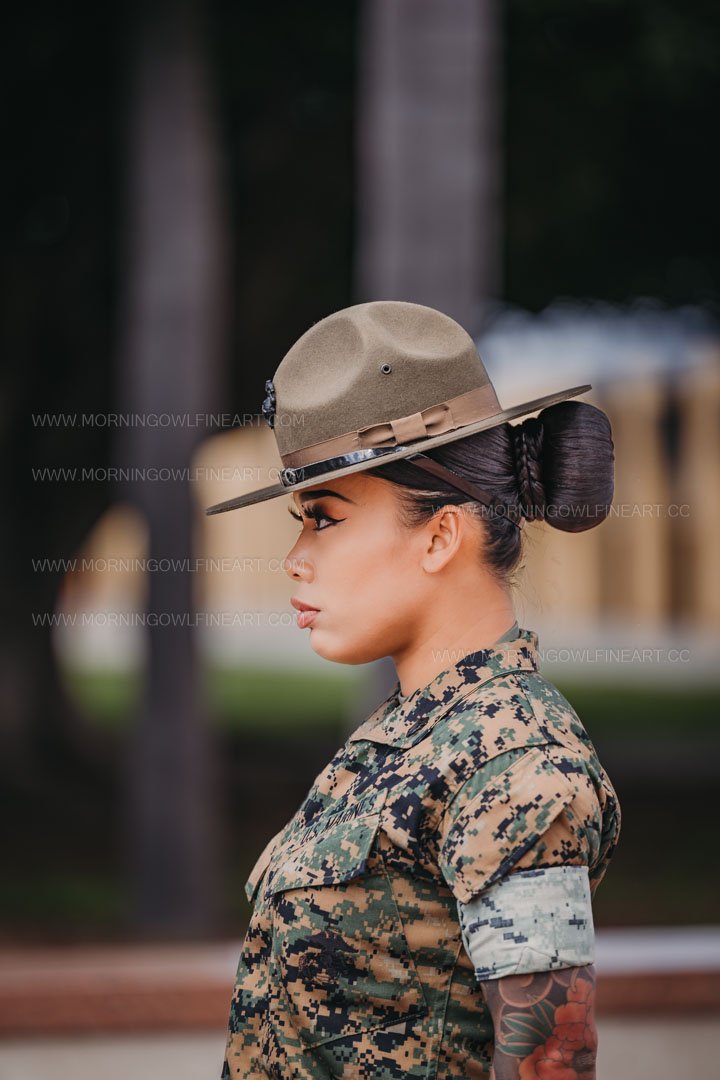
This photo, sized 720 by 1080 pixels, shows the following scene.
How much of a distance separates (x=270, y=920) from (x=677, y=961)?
1.81m

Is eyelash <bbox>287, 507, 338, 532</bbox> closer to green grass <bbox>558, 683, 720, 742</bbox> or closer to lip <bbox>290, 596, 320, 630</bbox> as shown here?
lip <bbox>290, 596, 320, 630</bbox>

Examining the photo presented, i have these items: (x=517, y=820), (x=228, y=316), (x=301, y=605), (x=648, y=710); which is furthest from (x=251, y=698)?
(x=517, y=820)

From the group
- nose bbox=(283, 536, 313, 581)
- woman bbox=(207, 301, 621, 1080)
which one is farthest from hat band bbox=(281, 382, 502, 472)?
nose bbox=(283, 536, 313, 581)

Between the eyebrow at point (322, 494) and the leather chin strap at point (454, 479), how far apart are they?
98mm

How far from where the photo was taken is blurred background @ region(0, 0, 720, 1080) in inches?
123

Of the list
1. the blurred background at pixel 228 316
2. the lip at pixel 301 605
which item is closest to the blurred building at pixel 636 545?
the blurred background at pixel 228 316

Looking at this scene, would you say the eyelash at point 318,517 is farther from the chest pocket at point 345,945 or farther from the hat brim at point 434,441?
the chest pocket at point 345,945

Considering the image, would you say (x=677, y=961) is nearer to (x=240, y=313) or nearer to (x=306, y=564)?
(x=306, y=564)

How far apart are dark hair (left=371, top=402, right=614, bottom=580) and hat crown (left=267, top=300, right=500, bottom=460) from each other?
6 cm

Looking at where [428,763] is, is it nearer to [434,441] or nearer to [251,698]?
[434,441]

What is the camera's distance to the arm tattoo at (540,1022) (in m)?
1.25

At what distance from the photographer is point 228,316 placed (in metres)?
8.80

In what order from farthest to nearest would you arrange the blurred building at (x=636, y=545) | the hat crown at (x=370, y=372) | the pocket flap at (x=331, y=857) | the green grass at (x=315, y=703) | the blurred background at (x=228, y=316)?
the blurred building at (x=636, y=545)
the green grass at (x=315, y=703)
the blurred background at (x=228, y=316)
the hat crown at (x=370, y=372)
the pocket flap at (x=331, y=857)

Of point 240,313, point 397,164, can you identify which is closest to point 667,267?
point 240,313
